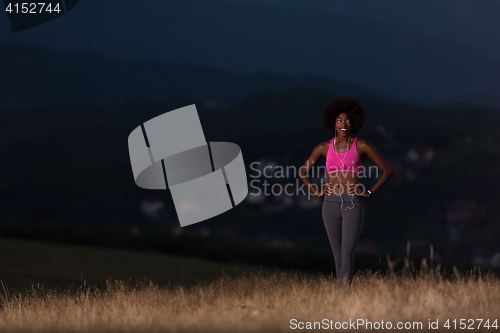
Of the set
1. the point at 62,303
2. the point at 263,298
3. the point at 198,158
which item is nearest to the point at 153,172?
the point at 198,158

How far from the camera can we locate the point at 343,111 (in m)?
6.93

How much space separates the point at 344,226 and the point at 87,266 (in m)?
7.09

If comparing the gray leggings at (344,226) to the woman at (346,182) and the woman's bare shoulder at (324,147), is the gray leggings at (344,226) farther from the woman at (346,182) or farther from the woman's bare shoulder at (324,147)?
the woman's bare shoulder at (324,147)

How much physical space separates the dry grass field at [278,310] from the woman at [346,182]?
531 mm

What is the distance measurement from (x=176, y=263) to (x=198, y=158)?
2.84 m

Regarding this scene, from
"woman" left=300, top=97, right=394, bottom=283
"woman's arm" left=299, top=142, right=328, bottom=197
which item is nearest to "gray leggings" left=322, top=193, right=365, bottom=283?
"woman" left=300, top=97, right=394, bottom=283

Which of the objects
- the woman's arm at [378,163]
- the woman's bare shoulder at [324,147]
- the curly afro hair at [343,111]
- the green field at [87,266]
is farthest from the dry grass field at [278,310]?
the green field at [87,266]

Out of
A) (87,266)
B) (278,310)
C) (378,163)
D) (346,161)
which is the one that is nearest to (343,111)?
(346,161)

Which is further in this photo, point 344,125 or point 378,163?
point 344,125

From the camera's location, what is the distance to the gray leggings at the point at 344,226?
21.6 ft

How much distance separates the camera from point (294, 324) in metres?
5.23

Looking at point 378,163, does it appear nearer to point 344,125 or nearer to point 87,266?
point 344,125

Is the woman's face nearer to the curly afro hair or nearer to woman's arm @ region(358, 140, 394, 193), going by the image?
the curly afro hair

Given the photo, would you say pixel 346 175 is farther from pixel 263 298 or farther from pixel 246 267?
pixel 246 267
